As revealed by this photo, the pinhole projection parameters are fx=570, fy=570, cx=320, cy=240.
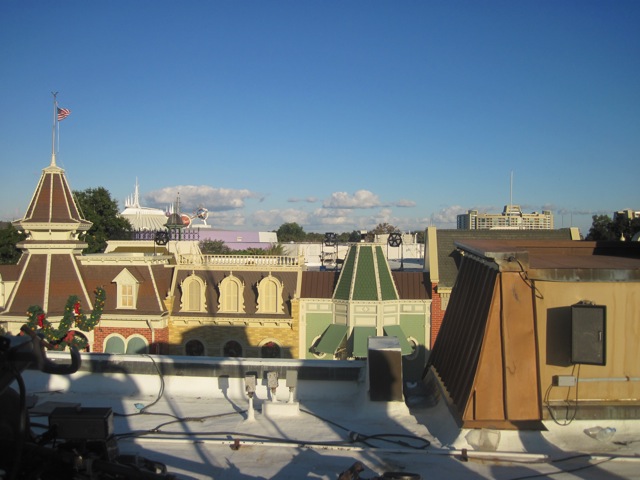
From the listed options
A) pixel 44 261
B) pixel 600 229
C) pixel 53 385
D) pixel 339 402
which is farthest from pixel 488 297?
pixel 600 229

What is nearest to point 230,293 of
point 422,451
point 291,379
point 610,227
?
point 291,379

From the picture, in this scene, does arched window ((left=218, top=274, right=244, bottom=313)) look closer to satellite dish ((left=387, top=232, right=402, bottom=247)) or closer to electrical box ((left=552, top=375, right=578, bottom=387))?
satellite dish ((left=387, top=232, right=402, bottom=247))

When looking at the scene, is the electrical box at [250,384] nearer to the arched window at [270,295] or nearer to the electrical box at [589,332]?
the electrical box at [589,332]

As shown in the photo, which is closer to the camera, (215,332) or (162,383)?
(162,383)

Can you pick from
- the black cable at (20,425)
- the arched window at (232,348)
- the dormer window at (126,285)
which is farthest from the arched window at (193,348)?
the black cable at (20,425)

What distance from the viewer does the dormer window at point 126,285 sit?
22516mm


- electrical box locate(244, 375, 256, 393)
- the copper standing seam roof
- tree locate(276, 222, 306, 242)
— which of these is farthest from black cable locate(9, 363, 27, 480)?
tree locate(276, 222, 306, 242)

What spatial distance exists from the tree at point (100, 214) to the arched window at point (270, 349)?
3030cm

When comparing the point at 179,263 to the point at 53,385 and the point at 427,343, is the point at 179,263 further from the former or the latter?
the point at 53,385

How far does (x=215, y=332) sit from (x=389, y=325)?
6.82 meters

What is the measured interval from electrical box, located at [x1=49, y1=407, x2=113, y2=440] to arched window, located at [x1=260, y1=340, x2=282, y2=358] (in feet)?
59.8

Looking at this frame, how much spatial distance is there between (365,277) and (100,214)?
3679 cm

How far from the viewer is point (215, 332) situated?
884 inches

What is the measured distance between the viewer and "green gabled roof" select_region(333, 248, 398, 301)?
21938 millimetres
